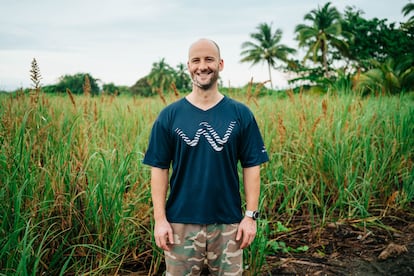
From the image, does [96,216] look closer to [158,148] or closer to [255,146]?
[158,148]

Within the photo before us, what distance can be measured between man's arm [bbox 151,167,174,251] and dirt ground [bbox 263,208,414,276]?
0.87 m

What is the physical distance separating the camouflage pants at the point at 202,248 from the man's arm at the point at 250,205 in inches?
1.5

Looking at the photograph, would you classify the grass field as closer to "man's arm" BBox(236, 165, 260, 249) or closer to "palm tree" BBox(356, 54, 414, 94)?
"man's arm" BBox(236, 165, 260, 249)

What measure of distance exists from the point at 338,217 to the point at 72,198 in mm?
2090

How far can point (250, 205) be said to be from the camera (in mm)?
1654

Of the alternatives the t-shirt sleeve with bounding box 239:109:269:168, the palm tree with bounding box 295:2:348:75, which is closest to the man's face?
the t-shirt sleeve with bounding box 239:109:269:168

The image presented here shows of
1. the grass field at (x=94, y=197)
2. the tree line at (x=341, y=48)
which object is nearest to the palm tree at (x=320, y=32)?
the tree line at (x=341, y=48)

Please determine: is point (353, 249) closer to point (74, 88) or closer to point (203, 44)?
point (203, 44)

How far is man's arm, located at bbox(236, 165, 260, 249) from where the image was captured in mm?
1639

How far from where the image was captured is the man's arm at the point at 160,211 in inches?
63.4

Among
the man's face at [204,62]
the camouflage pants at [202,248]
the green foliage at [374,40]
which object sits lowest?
the camouflage pants at [202,248]

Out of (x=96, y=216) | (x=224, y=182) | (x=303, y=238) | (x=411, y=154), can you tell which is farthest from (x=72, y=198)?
(x=411, y=154)

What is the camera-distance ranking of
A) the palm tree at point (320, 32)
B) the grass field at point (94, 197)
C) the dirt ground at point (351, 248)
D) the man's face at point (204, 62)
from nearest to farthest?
the man's face at point (204, 62) → the grass field at point (94, 197) → the dirt ground at point (351, 248) → the palm tree at point (320, 32)

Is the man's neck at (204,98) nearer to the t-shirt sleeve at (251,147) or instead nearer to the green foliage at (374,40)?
the t-shirt sleeve at (251,147)
